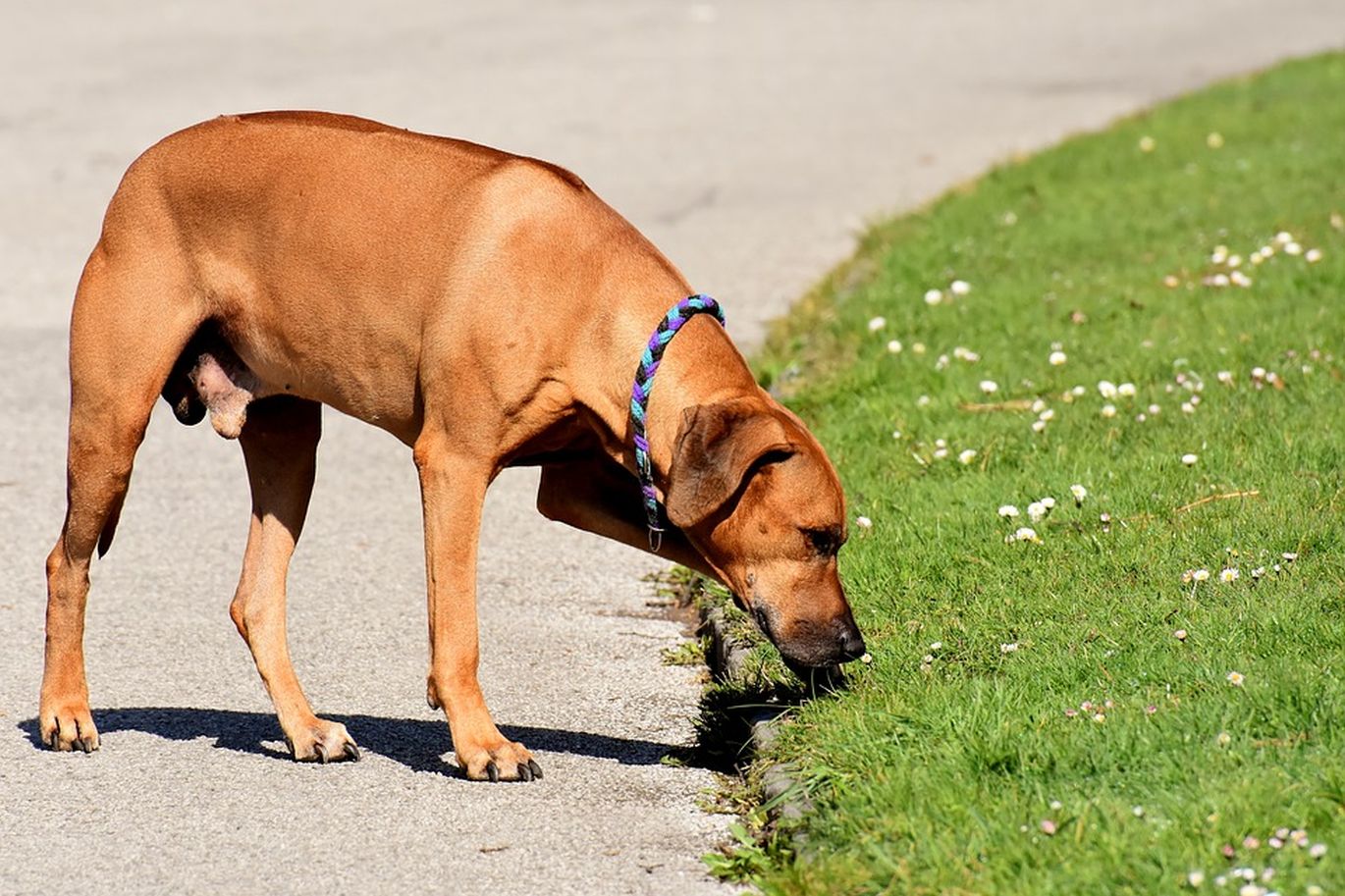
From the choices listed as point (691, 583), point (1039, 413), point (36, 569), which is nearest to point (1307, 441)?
point (1039, 413)

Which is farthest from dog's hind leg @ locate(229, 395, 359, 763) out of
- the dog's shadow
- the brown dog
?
the dog's shadow

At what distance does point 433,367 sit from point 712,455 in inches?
31.2

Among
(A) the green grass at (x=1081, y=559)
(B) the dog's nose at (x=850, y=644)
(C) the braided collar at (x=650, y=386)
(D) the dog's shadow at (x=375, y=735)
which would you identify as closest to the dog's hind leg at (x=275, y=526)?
(D) the dog's shadow at (x=375, y=735)

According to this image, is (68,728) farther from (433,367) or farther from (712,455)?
(712,455)

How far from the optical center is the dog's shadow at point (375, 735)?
531 centimetres

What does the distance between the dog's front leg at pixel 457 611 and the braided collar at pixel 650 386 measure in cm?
41

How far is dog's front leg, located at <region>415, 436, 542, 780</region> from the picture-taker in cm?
500

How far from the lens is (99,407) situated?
17.5 ft

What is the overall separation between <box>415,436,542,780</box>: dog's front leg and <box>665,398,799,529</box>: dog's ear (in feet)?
1.85

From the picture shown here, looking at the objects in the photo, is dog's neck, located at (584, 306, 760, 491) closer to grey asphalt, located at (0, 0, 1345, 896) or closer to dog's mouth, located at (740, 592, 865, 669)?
dog's mouth, located at (740, 592, 865, 669)

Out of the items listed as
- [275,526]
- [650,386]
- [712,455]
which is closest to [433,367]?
[650,386]

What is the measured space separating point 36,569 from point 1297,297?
18.2 ft

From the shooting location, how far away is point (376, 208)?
5215 millimetres

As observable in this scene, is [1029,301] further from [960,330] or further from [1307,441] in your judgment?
[1307,441]
